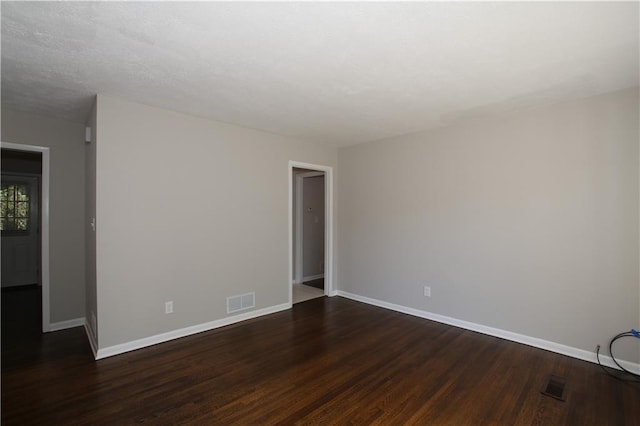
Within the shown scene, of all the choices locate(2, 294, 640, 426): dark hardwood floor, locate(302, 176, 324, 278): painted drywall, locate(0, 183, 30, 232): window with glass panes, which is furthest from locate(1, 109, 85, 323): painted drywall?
locate(302, 176, 324, 278): painted drywall

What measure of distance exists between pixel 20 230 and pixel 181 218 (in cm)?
450

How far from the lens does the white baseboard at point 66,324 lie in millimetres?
3525

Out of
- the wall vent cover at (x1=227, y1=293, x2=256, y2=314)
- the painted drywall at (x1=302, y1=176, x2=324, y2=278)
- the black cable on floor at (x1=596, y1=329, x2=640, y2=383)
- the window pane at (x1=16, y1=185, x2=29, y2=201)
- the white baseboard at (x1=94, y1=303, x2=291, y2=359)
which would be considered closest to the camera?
the black cable on floor at (x1=596, y1=329, x2=640, y2=383)

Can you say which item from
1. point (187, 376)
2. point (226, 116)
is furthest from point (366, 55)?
point (187, 376)

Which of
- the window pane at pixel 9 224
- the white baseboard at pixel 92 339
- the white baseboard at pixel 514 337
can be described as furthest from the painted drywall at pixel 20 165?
the white baseboard at pixel 514 337

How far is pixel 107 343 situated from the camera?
2.87m

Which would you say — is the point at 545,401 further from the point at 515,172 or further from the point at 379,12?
the point at 379,12

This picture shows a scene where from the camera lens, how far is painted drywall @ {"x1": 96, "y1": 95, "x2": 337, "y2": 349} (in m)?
2.91

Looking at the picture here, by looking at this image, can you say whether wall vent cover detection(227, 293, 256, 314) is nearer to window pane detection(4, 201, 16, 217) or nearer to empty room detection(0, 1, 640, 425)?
empty room detection(0, 1, 640, 425)

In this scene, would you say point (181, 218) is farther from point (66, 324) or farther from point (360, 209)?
point (360, 209)

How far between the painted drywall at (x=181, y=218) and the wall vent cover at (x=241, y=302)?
6 cm

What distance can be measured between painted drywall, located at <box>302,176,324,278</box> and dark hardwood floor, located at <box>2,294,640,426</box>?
2.71 m

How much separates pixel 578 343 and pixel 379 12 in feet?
11.0

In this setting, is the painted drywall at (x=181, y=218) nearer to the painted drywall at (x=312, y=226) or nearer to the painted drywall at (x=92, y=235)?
the painted drywall at (x=92, y=235)
